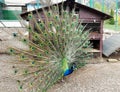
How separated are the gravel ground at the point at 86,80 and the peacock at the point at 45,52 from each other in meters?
0.32

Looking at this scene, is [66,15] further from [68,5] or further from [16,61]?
[68,5]

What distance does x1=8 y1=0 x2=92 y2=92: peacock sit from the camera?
4695 millimetres

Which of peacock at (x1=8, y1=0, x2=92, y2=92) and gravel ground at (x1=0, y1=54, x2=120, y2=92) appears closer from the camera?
peacock at (x1=8, y1=0, x2=92, y2=92)

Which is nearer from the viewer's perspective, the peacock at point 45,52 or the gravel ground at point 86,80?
the peacock at point 45,52

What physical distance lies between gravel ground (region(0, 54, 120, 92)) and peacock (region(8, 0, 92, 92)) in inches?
12.8

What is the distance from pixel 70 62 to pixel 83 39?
85 cm

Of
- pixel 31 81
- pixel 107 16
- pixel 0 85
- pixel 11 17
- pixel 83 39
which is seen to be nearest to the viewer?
pixel 31 81

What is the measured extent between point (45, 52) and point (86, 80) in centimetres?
142

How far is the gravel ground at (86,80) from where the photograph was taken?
502 centimetres

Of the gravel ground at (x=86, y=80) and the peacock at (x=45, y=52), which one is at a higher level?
the peacock at (x=45, y=52)

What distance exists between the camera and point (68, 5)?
7.70 metres

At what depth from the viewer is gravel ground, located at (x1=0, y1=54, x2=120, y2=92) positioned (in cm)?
502

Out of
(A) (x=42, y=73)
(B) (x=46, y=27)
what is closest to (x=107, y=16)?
(B) (x=46, y=27)

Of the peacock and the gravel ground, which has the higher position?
the peacock
